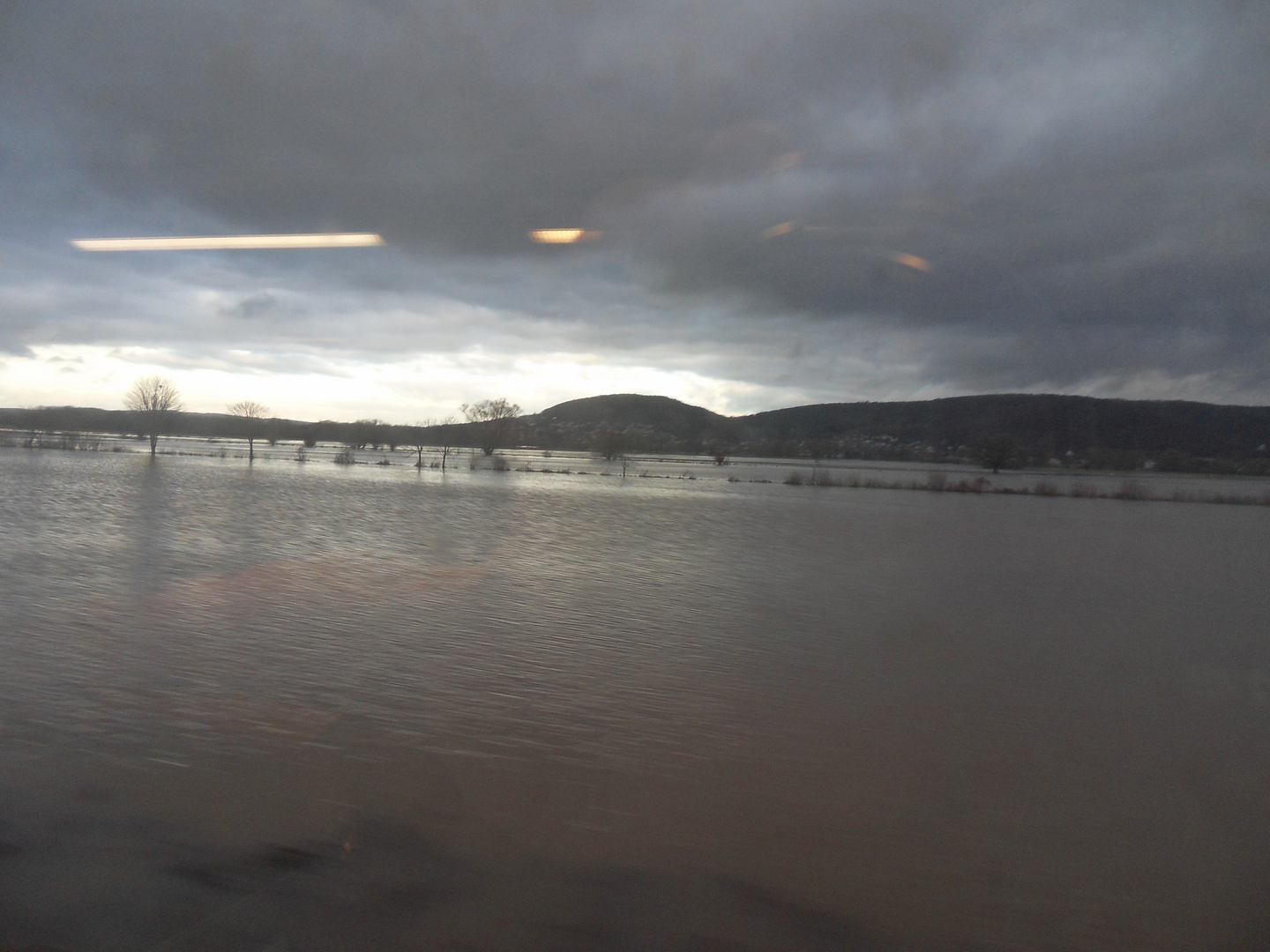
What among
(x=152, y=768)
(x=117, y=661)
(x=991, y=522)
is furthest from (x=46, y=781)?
(x=991, y=522)

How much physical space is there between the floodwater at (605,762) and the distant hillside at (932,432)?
48.6 metres

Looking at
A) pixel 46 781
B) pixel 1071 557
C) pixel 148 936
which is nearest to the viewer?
pixel 148 936

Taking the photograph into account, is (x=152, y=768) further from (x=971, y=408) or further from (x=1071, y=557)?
(x=971, y=408)

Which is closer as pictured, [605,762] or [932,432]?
[605,762]

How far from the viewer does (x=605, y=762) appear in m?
4.49

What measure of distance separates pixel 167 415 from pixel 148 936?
74.3 m

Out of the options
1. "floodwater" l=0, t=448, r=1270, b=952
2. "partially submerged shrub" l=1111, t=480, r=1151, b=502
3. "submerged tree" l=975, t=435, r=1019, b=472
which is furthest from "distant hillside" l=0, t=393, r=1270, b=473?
"floodwater" l=0, t=448, r=1270, b=952

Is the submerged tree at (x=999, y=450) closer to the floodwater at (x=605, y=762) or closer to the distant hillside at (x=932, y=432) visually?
the distant hillside at (x=932, y=432)

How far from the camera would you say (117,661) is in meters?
5.77

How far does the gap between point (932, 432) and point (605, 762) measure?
8701 centimetres

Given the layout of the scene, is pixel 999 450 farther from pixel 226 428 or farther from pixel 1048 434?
pixel 226 428

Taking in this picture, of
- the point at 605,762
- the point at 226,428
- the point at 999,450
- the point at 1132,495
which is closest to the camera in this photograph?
the point at 605,762

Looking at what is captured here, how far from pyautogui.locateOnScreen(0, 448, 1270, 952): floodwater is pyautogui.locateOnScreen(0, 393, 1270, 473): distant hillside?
1914 inches

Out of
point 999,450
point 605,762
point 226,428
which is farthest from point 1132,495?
point 226,428
